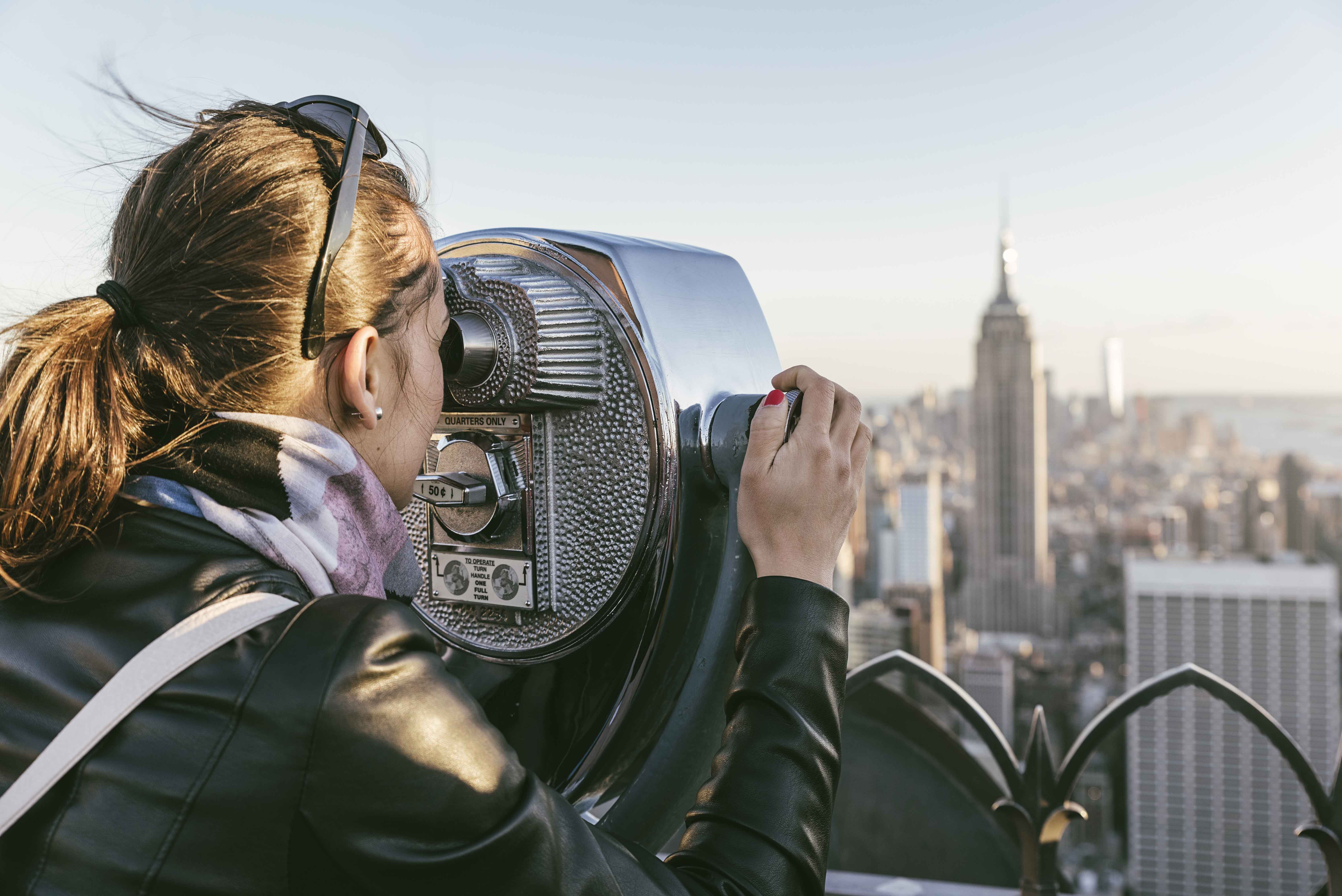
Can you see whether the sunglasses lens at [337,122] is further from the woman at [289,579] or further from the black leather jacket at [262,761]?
the black leather jacket at [262,761]

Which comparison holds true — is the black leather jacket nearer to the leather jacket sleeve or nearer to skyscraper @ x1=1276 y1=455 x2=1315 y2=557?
the leather jacket sleeve

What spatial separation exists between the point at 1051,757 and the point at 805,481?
590 millimetres

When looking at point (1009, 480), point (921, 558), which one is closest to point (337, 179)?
point (921, 558)

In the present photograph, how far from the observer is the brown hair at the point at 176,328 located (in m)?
0.60

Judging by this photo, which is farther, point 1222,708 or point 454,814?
point 1222,708

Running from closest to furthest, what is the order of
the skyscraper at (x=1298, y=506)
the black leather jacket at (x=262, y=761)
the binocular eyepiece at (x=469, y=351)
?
the black leather jacket at (x=262, y=761), the binocular eyepiece at (x=469, y=351), the skyscraper at (x=1298, y=506)

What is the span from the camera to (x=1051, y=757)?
1.19 meters

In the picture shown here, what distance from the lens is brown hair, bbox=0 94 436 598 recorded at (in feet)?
1.96

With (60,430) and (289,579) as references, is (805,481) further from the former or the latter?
(60,430)

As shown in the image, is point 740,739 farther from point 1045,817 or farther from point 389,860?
point 1045,817

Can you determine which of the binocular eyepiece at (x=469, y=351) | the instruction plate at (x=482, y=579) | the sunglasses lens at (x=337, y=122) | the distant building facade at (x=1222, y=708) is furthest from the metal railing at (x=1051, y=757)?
the distant building facade at (x=1222, y=708)

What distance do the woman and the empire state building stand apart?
31.0m

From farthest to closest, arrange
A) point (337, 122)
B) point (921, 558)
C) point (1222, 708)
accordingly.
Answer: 1. point (921, 558)
2. point (1222, 708)
3. point (337, 122)

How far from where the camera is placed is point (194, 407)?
65 cm
